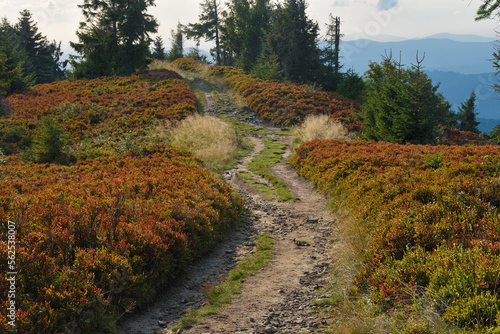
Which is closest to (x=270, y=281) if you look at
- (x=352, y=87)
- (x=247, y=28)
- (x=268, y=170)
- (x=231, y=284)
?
(x=231, y=284)

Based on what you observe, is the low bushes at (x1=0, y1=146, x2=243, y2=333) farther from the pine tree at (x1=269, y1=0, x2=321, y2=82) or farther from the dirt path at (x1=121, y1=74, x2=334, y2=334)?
the pine tree at (x1=269, y1=0, x2=321, y2=82)

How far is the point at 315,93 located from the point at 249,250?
27.2 m

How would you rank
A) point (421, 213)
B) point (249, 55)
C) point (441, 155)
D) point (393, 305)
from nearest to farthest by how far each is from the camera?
point (393, 305)
point (421, 213)
point (441, 155)
point (249, 55)

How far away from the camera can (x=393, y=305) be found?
15.6 ft

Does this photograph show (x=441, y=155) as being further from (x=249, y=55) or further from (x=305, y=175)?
(x=249, y=55)

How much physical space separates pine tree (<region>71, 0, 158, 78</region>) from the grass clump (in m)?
40.2

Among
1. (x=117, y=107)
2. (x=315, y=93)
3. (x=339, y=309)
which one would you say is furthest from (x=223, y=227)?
(x=315, y=93)

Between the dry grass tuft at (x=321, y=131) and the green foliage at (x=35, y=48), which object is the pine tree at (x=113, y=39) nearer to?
the green foliage at (x=35, y=48)

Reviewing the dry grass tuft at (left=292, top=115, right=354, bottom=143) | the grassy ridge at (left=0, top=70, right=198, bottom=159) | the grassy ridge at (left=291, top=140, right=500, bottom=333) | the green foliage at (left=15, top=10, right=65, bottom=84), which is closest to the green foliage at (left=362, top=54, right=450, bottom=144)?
the dry grass tuft at (left=292, top=115, right=354, bottom=143)

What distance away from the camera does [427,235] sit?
5.79 meters

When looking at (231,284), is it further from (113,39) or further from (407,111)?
(113,39)

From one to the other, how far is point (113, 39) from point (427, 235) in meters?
44.8

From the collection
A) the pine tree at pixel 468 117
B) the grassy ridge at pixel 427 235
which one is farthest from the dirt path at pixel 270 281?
the pine tree at pixel 468 117

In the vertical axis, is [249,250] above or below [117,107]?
below
